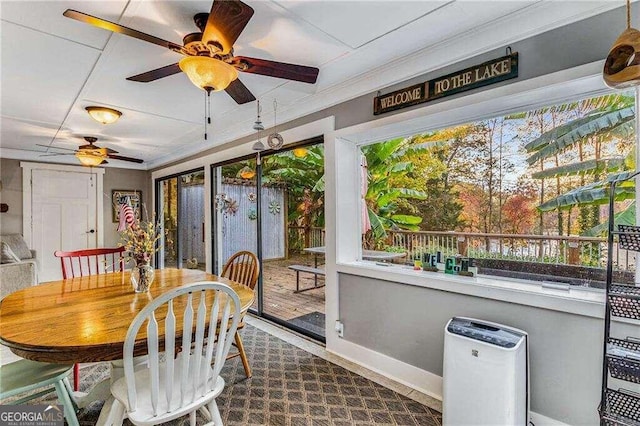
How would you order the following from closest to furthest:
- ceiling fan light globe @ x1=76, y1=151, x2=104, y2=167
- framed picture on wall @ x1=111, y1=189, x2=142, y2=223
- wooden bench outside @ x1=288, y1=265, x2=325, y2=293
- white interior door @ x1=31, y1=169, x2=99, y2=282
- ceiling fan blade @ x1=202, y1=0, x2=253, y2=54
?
Answer: ceiling fan blade @ x1=202, y1=0, x2=253, y2=54 < ceiling fan light globe @ x1=76, y1=151, x2=104, y2=167 < wooden bench outside @ x1=288, y1=265, x2=325, y2=293 < white interior door @ x1=31, y1=169, x2=99, y2=282 < framed picture on wall @ x1=111, y1=189, x2=142, y2=223

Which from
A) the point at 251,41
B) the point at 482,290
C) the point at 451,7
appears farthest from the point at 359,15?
the point at 482,290

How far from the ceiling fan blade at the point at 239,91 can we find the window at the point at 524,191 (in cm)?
139

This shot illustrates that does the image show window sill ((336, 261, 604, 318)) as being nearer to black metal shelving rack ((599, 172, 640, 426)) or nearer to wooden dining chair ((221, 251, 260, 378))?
black metal shelving rack ((599, 172, 640, 426))

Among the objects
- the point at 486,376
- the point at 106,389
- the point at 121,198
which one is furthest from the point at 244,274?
the point at 121,198

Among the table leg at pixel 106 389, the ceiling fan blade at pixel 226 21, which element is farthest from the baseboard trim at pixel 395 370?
the ceiling fan blade at pixel 226 21

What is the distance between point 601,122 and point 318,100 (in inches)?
81.3

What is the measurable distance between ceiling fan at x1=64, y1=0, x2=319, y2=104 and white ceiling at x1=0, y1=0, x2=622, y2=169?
0.76 feet

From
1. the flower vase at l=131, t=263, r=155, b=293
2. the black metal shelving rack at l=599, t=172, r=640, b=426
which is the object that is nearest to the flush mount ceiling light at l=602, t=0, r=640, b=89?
the black metal shelving rack at l=599, t=172, r=640, b=426

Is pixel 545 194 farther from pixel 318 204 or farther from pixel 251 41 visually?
pixel 318 204

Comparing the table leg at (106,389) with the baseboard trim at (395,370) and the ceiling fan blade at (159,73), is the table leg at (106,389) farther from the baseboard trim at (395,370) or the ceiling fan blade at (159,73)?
the ceiling fan blade at (159,73)

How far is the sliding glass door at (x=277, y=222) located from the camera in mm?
3896

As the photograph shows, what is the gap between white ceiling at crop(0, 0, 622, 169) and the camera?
1684mm

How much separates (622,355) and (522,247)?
795 mm

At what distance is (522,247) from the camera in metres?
2.04
